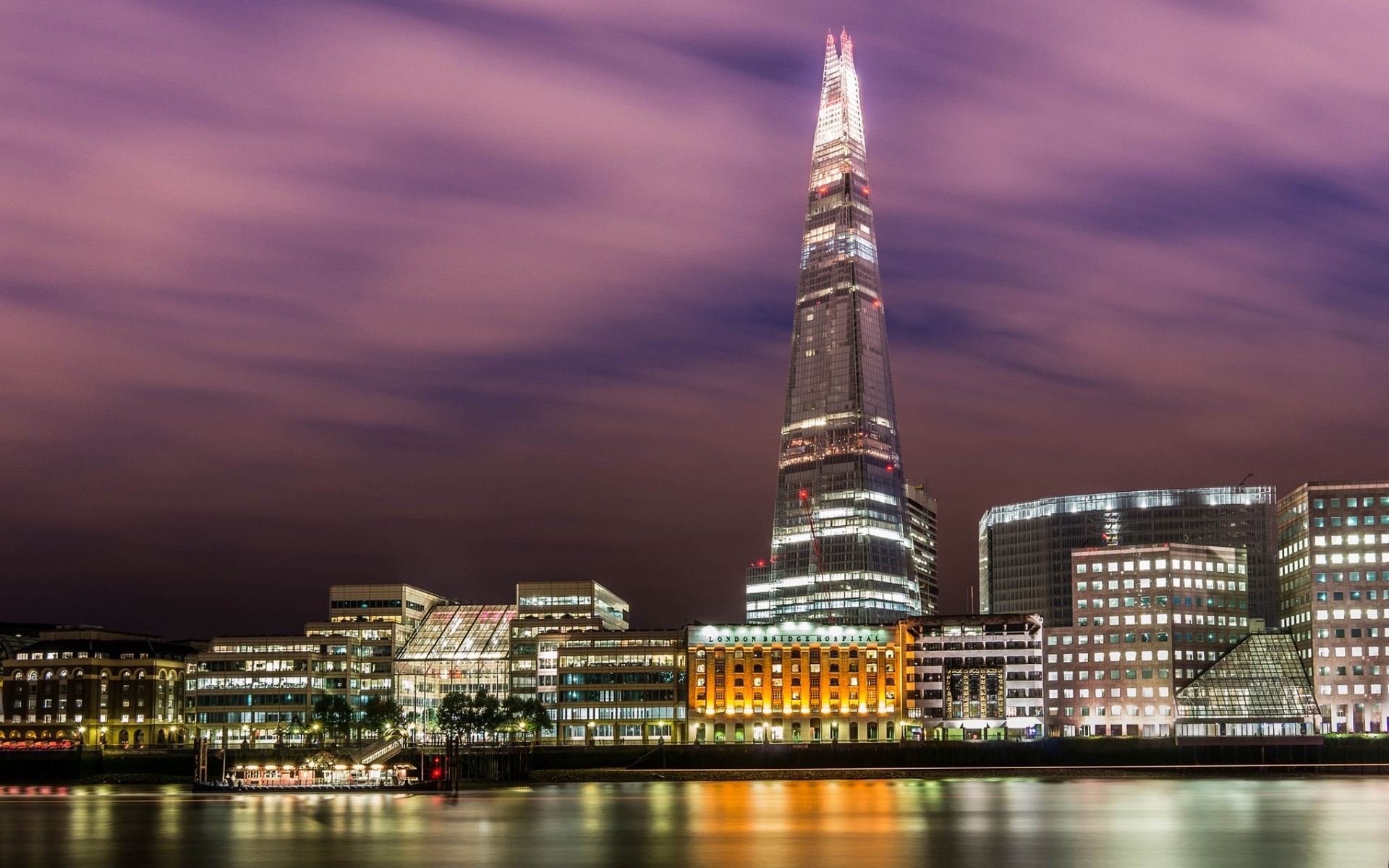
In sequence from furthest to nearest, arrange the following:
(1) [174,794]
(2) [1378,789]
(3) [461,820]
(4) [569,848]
→ 1. (1) [174,794]
2. (2) [1378,789]
3. (3) [461,820]
4. (4) [569,848]

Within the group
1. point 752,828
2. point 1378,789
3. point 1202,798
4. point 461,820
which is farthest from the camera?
point 1378,789

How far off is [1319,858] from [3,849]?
9483cm

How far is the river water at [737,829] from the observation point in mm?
107500

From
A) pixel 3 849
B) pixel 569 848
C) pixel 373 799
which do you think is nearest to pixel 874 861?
pixel 569 848

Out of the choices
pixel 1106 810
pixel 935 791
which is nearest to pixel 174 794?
pixel 935 791

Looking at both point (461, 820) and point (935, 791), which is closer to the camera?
point (461, 820)

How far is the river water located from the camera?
10750 centimetres

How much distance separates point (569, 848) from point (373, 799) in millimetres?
79583

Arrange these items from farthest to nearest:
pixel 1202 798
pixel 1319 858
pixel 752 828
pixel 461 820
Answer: pixel 1202 798 → pixel 461 820 → pixel 752 828 → pixel 1319 858

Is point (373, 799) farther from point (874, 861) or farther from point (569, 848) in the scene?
point (874, 861)

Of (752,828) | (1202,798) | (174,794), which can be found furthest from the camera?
(174,794)

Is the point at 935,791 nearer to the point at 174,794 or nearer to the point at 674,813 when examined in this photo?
the point at 674,813

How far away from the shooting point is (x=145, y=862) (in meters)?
109

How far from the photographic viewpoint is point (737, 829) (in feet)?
424
